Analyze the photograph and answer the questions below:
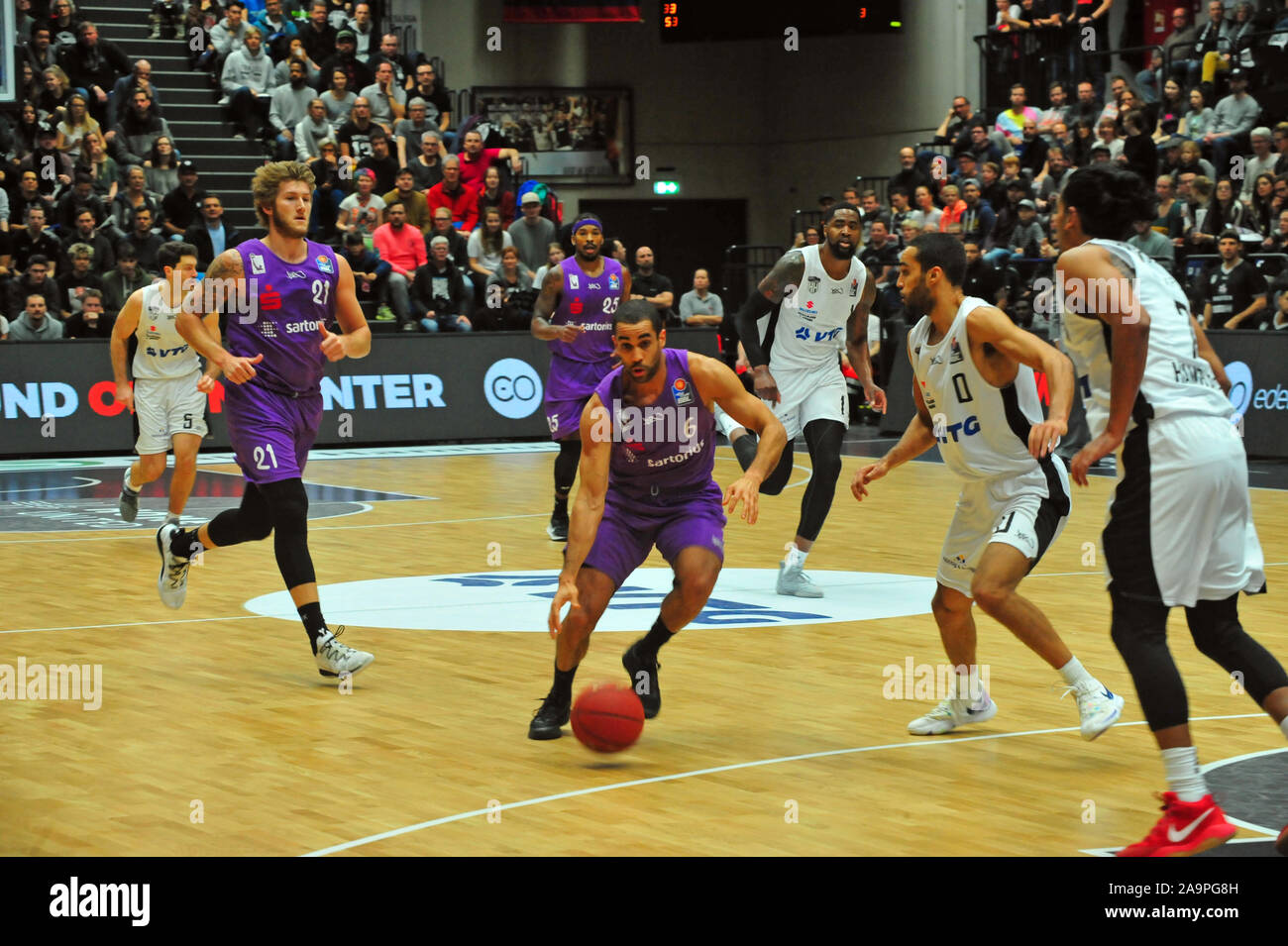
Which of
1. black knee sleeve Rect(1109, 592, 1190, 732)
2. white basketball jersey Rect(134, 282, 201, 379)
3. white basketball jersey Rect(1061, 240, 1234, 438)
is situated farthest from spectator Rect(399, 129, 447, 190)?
black knee sleeve Rect(1109, 592, 1190, 732)

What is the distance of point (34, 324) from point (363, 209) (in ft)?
14.4

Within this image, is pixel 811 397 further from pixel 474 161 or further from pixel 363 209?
pixel 474 161

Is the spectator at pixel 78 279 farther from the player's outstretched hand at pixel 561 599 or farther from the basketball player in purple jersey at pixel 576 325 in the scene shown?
the player's outstretched hand at pixel 561 599

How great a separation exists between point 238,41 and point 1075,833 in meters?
21.0

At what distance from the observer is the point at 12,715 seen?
277 inches

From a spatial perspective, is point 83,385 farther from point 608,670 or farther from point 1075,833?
point 1075,833

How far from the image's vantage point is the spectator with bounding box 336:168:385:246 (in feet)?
67.9

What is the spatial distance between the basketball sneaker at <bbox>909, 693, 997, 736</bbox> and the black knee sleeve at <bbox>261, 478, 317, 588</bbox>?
2.73 meters

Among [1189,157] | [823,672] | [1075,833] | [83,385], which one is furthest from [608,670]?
[1189,157]

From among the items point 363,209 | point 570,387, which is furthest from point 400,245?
point 570,387

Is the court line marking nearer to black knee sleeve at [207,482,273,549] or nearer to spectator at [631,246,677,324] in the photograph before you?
black knee sleeve at [207,482,273,549]

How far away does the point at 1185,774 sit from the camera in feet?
16.0

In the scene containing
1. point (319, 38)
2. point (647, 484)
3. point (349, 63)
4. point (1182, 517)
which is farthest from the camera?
point (319, 38)

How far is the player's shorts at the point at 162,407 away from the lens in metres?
12.2
